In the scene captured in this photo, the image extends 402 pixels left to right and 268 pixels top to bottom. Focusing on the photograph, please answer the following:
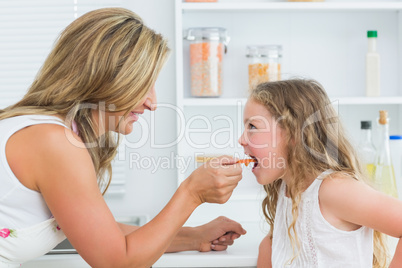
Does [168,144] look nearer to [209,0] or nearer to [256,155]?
[209,0]

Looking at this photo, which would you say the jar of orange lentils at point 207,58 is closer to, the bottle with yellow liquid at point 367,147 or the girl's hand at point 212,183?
the bottle with yellow liquid at point 367,147

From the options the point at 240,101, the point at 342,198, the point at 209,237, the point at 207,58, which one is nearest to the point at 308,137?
the point at 342,198

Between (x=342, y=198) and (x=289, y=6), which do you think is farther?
(x=289, y=6)

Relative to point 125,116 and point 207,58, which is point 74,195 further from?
point 207,58

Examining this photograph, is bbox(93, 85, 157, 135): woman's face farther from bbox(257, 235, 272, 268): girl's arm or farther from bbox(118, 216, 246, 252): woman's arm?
bbox(257, 235, 272, 268): girl's arm

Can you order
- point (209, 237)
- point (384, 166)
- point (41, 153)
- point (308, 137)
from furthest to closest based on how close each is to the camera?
point (384, 166), point (209, 237), point (308, 137), point (41, 153)

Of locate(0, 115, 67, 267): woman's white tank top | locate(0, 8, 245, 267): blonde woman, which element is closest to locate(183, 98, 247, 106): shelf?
locate(0, 8, 245, 267): blonde woman

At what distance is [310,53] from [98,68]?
3.73 ft

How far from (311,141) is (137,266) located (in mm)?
546

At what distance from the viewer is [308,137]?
1351 mm

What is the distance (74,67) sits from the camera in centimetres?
116

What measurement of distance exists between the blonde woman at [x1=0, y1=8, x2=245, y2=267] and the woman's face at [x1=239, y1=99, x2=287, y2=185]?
117 mm

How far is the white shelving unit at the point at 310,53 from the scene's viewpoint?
6.68ft

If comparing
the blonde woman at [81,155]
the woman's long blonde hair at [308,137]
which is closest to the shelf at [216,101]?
the woman's long blonde hair at [308,137]
